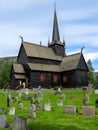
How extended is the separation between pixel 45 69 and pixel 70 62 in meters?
6.05

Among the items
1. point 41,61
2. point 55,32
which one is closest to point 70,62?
point 41,61

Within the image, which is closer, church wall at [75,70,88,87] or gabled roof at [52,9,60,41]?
church wall at [75,70,88,87]

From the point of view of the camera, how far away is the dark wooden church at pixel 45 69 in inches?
1873

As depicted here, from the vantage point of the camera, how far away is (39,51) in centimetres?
5250

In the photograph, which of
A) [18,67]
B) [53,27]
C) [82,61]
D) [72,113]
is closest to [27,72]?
[18,67]

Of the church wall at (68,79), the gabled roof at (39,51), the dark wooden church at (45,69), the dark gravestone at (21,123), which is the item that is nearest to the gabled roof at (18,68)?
the dark wooden church at (45,69)

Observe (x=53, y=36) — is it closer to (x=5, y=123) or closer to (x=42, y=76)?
(x=42, y=76)

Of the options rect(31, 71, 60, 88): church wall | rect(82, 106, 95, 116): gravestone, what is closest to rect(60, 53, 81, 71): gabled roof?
rect(31, 71, 60, 88): church wall

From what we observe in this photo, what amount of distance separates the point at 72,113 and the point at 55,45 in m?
40.8

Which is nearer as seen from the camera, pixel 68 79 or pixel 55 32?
pixel 68 79

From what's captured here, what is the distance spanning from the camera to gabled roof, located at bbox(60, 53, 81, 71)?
5012 centimetres

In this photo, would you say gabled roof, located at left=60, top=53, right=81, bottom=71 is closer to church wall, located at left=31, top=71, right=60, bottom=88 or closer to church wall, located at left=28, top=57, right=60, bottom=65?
church wall, located at left=28, top=57, right=60, bottom=65

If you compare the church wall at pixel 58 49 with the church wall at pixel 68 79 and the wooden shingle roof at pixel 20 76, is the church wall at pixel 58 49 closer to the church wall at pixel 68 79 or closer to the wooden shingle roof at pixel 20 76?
the church wall at pixel 68 79

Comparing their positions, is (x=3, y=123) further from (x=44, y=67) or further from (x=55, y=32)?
(x=55, y=32)
